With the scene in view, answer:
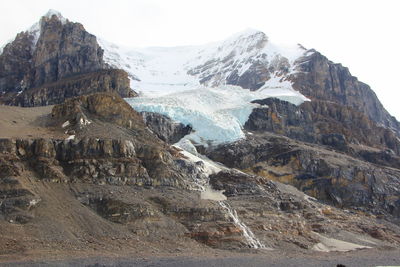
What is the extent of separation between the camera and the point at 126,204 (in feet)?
207

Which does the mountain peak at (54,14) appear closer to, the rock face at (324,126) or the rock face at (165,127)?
the rock face at (165,127)

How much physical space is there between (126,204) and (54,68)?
93.7m

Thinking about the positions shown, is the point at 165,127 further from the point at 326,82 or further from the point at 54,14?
the point at 326,82

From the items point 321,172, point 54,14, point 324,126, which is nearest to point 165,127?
point 321,172

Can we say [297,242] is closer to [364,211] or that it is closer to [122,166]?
[122,166]

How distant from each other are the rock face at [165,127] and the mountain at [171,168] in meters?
0.31

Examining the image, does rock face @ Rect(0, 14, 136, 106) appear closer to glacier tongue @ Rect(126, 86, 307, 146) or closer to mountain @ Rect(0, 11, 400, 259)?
mountain @ Rect(0, 11, 400, 259)

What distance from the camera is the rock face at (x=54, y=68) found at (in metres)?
133

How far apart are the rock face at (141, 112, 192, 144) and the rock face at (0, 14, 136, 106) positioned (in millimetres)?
20330

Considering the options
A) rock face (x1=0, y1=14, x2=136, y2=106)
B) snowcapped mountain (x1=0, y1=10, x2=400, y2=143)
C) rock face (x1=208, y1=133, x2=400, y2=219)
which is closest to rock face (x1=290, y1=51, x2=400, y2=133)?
snowcapped mountain (x1=0, y1=10, x2=400, y2=143)

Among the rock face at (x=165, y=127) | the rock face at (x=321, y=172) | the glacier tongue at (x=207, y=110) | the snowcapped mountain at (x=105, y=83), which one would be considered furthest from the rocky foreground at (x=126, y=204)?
the snowcapped mountain at (x=105, y=83)

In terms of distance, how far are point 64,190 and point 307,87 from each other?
13138 cm

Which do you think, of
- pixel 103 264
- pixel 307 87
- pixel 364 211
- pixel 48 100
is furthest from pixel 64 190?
pixel 307 87

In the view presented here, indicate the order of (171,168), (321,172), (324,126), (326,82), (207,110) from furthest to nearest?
(326,82)
(324,126)
(207,110)
(321,172)
(171,168)
